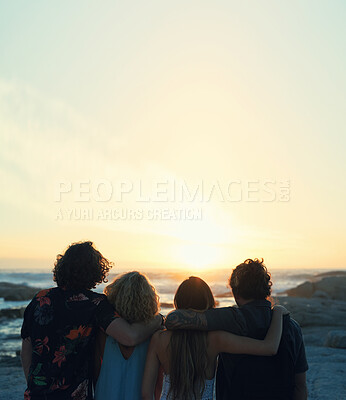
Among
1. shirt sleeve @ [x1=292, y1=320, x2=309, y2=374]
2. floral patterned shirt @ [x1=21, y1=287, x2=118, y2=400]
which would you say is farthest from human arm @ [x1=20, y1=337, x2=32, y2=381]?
shirt sleeve @ [x1=292, y1=320, x2=309, y2=374]

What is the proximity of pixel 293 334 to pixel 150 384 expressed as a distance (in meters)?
1.10

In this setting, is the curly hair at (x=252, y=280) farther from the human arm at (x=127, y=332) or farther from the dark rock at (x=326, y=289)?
the dark rock at (x=326, y=289)

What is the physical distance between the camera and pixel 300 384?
127 inches

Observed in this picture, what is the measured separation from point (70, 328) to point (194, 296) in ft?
3.03

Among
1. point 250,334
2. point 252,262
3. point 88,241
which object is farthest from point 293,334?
point 88,241

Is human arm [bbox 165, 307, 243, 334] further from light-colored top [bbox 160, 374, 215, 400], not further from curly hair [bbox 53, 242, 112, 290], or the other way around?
curly hair [bbox 53, 242, 112, 290]

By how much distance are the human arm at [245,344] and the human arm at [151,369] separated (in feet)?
1.40

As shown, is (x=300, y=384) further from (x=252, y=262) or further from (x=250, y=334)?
(x=252, y=262)

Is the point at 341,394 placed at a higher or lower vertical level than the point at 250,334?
lower

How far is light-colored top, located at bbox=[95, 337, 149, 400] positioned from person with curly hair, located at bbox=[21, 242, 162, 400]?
136 mm

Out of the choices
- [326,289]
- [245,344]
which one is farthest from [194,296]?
[326,289]

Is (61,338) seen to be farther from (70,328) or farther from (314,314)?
(314,314)

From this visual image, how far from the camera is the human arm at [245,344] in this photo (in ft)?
9.85

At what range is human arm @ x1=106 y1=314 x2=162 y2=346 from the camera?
309 cm
